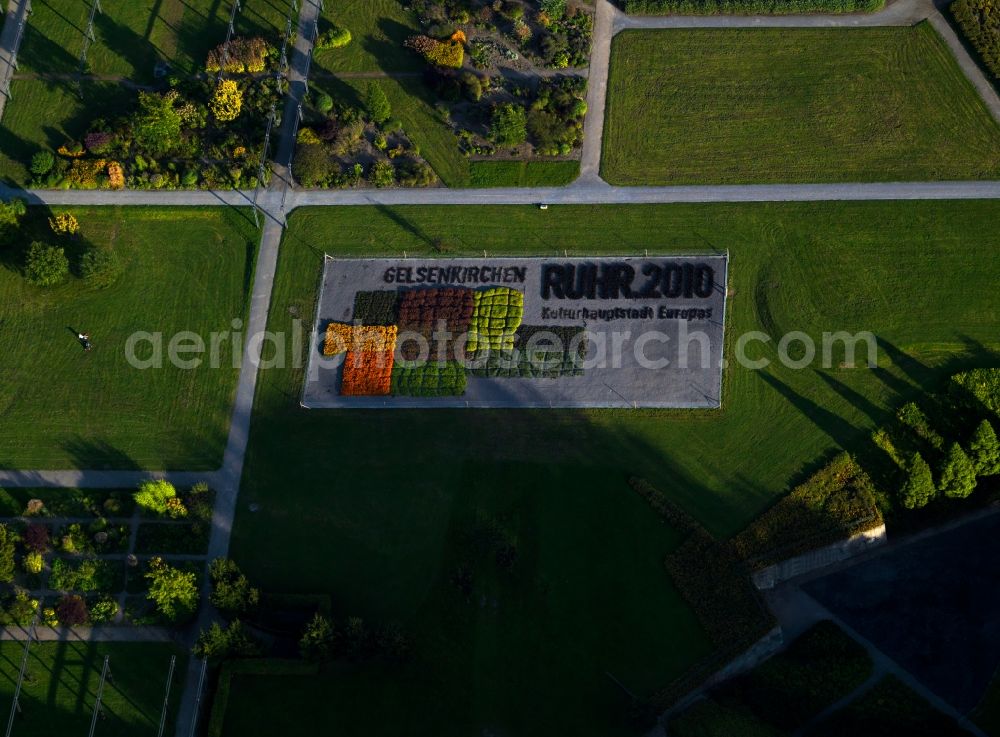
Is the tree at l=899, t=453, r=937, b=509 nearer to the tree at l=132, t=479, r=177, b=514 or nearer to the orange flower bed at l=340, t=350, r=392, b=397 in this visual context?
the orange flower bed at l=340, t=350, r=392, b=397

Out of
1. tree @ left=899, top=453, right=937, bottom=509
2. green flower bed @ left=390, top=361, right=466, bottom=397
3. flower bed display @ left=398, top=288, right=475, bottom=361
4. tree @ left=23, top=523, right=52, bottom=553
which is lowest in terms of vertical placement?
tree @ left=23, top=523, right=52, bottom=553

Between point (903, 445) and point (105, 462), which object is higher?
point (903, 445)

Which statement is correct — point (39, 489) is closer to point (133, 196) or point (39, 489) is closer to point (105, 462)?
point (105, 462)

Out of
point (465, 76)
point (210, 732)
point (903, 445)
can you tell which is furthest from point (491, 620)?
point (465, 76)

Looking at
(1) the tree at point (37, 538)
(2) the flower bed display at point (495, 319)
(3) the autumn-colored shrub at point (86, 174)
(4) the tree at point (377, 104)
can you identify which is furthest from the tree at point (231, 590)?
(4) the tree at point (377, 104)

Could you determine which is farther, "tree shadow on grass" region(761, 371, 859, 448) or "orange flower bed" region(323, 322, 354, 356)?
"orange flower bed" region(323, 322, 354, 356)

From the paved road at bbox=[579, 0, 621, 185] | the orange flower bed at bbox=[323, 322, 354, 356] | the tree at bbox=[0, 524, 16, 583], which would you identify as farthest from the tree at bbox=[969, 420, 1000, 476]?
the tree at bbox=[0, 524, 16, 583]
